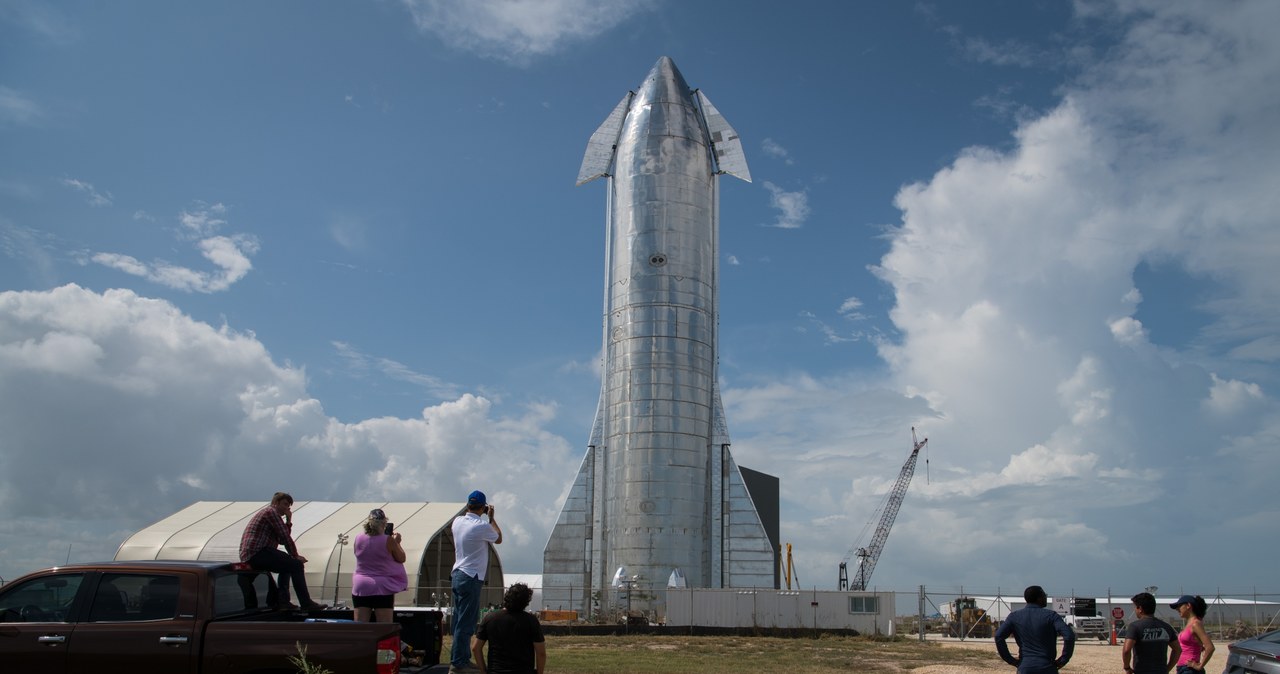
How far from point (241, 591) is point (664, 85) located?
3522 centimetres

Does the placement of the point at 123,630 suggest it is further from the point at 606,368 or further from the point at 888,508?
the point at 888,508

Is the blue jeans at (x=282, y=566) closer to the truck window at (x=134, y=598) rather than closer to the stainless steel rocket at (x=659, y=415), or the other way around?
the truck window at (x=134, y=598)

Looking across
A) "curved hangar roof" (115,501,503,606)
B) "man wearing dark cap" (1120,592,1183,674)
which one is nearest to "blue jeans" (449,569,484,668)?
"man wearing dark cap" (1120,592,1183,674)

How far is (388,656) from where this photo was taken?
327 inches

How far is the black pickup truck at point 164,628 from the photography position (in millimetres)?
8312

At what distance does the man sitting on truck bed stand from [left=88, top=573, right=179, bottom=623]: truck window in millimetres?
1063

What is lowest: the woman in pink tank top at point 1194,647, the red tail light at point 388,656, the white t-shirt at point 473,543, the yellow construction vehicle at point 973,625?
the yellow construction vehicle at point 973,625

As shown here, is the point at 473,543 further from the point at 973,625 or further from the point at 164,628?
the point at 973,625

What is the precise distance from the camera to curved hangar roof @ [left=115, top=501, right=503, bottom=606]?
4578 cm

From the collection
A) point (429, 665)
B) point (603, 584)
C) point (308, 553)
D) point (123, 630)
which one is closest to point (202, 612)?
point (123, 630)

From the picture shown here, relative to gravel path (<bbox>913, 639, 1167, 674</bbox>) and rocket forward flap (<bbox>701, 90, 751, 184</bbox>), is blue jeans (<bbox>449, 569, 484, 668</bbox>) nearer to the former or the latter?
gravel path (<bbox>913, 639, 1167, 674</bbox>)

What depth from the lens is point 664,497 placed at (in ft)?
123

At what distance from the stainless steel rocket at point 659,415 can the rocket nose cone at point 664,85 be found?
93mm

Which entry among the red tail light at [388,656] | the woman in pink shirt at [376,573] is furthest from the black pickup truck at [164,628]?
the woman in pink shirt at [376,573]
